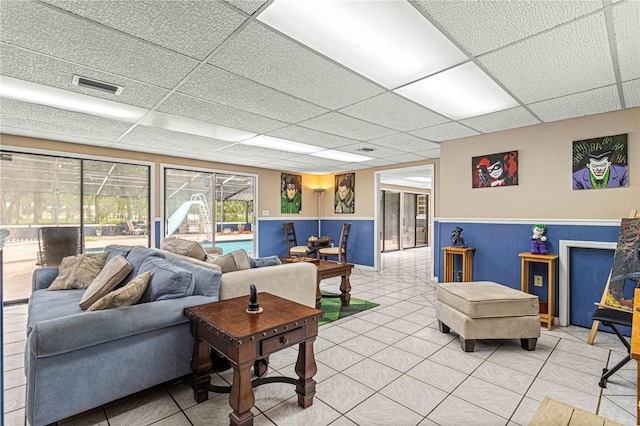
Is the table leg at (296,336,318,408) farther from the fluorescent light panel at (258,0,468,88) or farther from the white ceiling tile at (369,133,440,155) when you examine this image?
the white ceiling tile at (369,133,440,155)

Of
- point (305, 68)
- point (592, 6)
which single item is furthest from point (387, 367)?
point (592, 6)

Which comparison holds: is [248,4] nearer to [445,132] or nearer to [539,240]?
[445,132]

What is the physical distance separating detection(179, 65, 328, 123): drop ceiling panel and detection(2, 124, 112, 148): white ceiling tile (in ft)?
9.17

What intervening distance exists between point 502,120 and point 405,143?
142 cm

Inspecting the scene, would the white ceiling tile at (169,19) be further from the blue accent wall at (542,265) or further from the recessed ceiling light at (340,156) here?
the blue accent wall at (542,265)

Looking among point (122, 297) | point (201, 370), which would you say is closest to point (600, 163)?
point (201, 370)

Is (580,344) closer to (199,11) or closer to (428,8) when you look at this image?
(428,8)

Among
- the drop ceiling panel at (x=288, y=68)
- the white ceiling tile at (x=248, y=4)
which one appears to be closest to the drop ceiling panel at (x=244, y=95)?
the drop ceiling panel at (x=288, y=68)

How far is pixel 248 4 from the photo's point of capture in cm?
174

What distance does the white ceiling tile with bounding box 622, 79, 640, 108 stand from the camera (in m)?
2.75

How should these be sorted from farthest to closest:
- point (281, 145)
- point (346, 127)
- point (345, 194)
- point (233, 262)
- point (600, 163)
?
point (345, 194) → point (281, 145) → point (346, 127) → point (600, 163) → point (233, 262)

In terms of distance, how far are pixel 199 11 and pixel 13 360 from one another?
11.0 ft

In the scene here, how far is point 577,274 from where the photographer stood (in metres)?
3.65

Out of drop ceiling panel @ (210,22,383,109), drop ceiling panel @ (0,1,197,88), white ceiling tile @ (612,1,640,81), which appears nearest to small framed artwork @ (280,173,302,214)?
drop ceiling panel @ (210,22,383,109)
